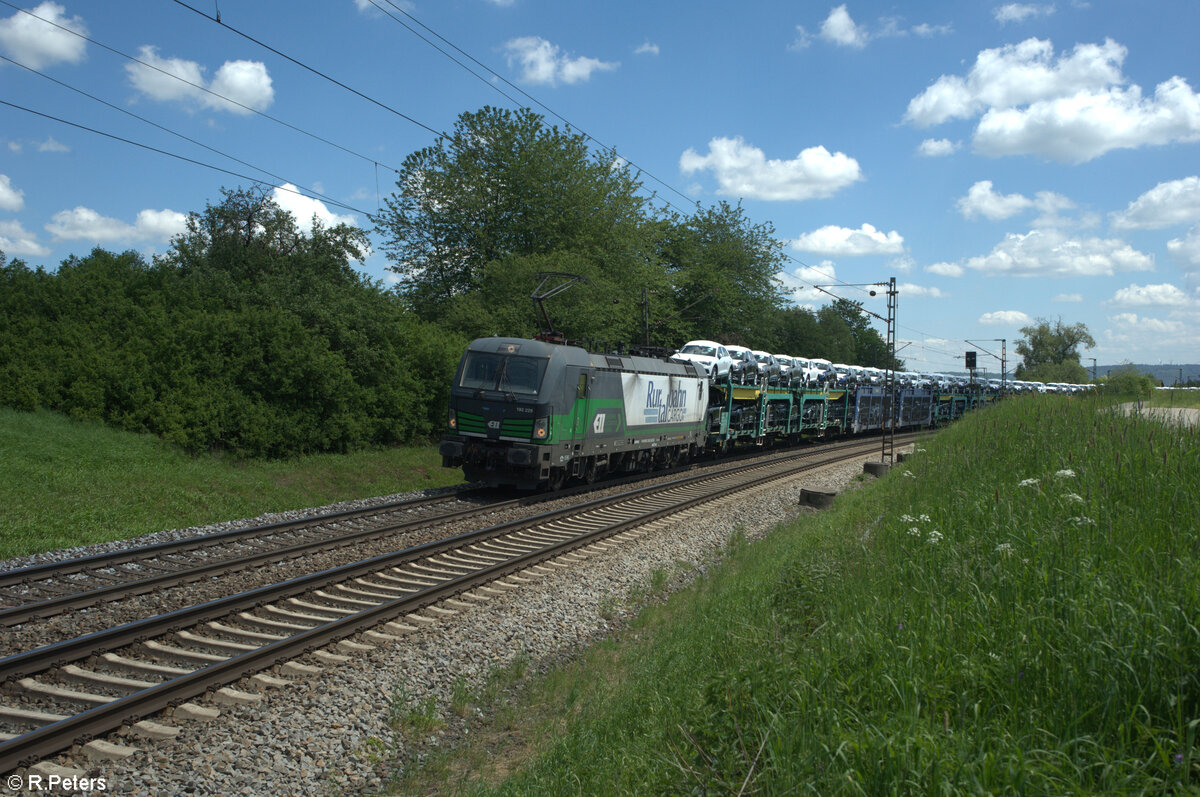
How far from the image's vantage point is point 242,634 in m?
7.11

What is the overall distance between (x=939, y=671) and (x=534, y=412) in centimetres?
1203

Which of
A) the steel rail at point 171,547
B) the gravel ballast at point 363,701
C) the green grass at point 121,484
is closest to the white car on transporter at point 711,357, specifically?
the green grass at point 121,484

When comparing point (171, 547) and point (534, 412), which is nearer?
point (171, 547)

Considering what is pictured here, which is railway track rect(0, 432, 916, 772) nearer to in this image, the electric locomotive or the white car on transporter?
the electric locomotive

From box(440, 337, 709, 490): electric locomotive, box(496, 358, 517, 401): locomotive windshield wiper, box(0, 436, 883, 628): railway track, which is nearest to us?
box(0, 436, 883, 628): railway track

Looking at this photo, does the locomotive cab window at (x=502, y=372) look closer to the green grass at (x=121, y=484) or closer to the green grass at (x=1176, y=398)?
the green grass at (x=121, y=484)

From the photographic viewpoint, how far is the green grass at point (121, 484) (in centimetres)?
1139

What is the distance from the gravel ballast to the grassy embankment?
499 mm

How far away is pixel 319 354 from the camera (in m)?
19.5

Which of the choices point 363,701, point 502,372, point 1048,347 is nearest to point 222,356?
point 502,372

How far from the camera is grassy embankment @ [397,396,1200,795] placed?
299 cm

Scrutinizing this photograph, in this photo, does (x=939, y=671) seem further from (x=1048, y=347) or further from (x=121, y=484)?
(x=1048, y=347)

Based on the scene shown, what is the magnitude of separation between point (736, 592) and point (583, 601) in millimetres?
1997

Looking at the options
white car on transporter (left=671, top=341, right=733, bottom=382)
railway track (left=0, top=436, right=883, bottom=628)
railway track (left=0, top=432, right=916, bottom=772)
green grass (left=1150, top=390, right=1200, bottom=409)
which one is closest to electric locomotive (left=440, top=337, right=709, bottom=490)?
railway track (left=0, top=436, right=883, bottom=628)
